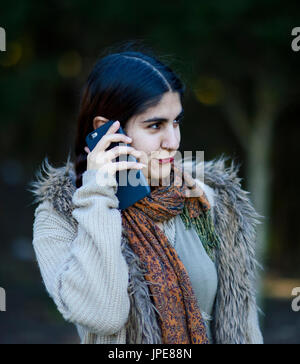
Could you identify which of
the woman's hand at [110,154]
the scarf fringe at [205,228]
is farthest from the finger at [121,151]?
the scarf fringe at [205,228]

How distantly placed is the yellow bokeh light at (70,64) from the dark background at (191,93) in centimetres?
2

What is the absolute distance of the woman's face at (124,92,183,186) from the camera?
6.57ft

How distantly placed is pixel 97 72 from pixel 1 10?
407cm

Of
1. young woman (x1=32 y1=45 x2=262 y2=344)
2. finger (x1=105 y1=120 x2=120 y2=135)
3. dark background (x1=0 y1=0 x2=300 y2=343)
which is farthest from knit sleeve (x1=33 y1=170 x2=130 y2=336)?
dark background (x1=0 y1=0 x2=300 y2=343)

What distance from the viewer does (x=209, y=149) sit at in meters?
9.00

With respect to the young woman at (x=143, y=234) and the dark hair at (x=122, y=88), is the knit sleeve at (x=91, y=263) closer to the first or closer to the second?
the young woman at (x=143, y=234)

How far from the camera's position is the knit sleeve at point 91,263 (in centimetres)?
169

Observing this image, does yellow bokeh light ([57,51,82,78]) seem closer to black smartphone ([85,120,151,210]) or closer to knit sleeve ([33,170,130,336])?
black smartphone ([85,120,151,210])

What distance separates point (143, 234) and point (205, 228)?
398mm

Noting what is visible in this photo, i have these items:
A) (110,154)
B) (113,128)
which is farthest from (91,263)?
(113,128)

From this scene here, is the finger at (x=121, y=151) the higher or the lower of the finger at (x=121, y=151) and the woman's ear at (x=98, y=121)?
the lower

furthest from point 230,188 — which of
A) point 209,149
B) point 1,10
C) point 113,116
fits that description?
point 209,149

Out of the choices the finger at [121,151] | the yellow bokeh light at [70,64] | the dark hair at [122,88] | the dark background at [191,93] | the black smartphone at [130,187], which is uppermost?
the yellow bokeh light at [70,64]

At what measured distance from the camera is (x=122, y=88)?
2006 millimetres
